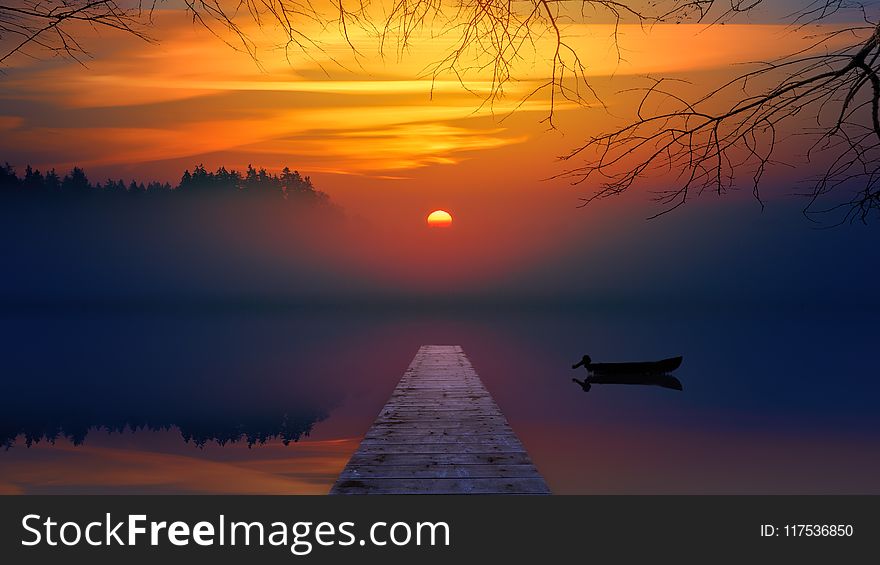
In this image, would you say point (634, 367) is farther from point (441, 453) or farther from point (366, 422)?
point (441, 453)

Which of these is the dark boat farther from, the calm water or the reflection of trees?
the reflection of trees

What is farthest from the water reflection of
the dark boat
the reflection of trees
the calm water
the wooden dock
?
the wooden dock

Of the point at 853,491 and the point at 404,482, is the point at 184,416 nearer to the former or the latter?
the point at 404,482

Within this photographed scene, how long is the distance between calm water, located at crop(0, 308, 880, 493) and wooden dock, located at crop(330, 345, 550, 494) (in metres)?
2.76

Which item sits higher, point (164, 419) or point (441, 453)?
point (164, 419)

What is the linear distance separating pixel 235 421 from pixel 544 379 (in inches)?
511

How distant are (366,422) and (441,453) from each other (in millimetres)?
11387

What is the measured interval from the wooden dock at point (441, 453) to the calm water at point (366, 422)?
2761 millimetres

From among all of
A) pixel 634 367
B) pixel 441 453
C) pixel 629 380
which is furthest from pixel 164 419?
pixel 629 380

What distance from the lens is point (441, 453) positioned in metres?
7.02

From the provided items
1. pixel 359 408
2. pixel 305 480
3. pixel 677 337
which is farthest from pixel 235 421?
pixel 677 337

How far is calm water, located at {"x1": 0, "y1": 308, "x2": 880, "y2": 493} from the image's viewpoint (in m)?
12.5

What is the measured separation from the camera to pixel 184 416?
62.2 feet

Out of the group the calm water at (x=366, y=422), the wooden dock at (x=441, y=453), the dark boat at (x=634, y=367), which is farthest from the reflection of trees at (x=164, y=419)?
the dark boat at (x=634, y=367)
